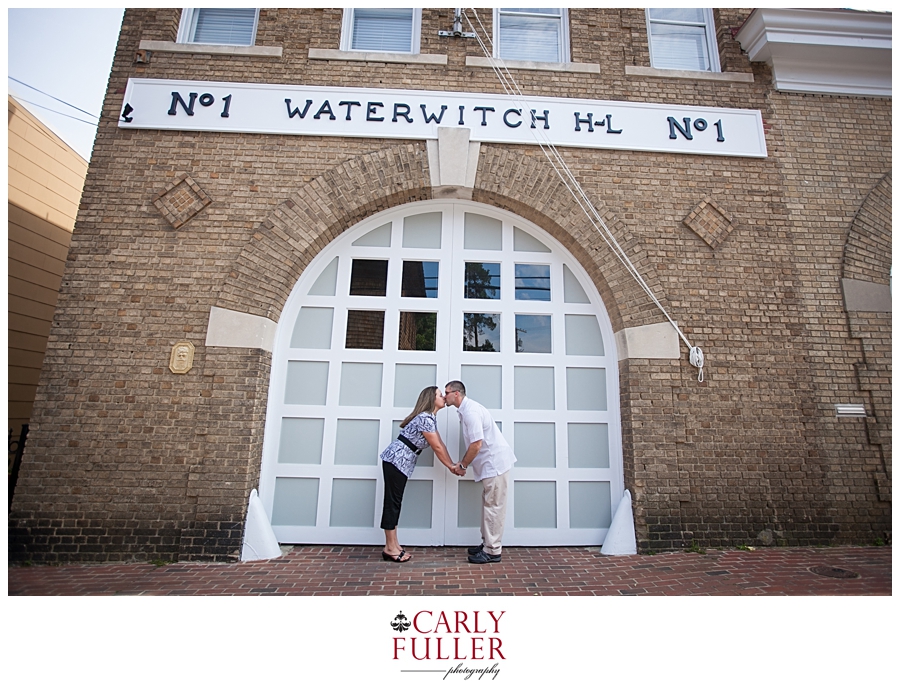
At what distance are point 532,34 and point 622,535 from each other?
6.56m

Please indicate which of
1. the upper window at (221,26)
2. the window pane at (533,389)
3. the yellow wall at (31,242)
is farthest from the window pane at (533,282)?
the yellow wall at (31,242)

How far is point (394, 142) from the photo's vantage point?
5453mm

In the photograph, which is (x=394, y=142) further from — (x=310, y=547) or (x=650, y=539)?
(x=650, y=539)

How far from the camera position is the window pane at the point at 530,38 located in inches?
241

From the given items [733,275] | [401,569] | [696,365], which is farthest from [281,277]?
[733,275]

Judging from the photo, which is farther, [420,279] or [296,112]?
[420,279]

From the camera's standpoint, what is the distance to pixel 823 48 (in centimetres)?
573

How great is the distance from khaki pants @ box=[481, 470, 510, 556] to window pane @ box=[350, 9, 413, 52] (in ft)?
18.6

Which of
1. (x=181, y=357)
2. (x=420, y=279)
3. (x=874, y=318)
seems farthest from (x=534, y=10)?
(x=181, y=357)

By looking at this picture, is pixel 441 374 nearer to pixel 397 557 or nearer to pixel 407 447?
pixel 407 447

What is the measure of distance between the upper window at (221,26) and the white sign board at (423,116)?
41.5 inches

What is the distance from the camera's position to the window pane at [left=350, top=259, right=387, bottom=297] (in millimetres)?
5461
